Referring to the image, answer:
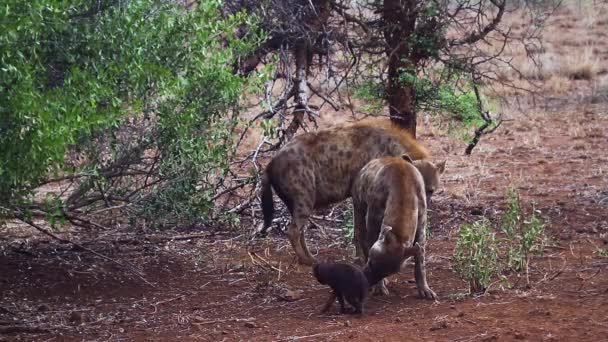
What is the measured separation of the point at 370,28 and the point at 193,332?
430cm

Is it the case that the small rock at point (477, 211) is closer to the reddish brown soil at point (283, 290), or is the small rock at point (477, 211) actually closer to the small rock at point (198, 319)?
the reddish brown soil at point (283, 290)

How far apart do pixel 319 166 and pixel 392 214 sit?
71.5 inches

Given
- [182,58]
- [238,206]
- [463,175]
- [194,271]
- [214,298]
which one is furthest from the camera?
[463,175]

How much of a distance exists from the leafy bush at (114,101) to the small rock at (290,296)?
93cm

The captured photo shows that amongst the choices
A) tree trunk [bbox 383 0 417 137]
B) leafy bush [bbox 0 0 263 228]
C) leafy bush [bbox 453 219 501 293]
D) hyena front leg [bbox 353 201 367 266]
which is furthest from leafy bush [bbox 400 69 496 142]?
leafy bush [bbox 453 219 501 293]

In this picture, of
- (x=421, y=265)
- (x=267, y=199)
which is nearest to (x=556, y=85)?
(x=267, y=199)

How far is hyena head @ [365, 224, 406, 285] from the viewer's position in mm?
6152

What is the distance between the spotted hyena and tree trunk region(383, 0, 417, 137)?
1.99m

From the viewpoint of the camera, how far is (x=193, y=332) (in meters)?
6.23

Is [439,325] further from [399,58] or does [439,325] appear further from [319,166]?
[399,58]

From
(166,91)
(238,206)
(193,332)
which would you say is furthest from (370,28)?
(193,332)

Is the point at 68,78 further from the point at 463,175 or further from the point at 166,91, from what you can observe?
the point at 463,175

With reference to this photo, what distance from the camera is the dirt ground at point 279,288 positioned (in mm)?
5859

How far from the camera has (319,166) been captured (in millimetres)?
8133
